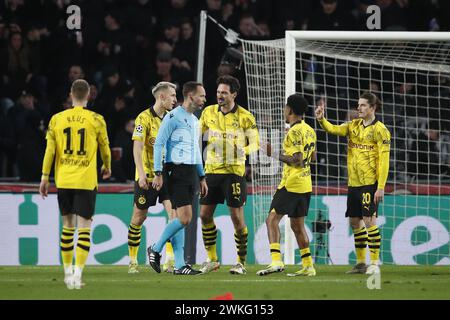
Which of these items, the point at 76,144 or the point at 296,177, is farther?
the point at 296,177

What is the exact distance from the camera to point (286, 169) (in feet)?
37.2

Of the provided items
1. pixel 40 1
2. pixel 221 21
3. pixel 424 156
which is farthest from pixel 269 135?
pixel 40 1

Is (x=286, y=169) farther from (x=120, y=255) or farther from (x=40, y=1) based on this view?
(x=40, y=1)

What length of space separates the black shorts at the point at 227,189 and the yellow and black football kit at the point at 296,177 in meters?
0.62

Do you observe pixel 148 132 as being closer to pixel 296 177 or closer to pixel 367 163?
pixel 296 177

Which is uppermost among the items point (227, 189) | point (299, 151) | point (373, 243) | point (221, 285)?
point (299, 151)

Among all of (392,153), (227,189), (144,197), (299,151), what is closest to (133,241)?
(144,197)

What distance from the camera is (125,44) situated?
17.4 m

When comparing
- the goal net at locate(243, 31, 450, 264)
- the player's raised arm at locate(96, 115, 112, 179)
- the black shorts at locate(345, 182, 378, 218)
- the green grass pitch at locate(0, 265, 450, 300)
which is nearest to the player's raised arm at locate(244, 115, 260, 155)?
the black shorts at locate(345, 182, 378, 218)

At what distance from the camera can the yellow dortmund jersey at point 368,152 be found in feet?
38.9

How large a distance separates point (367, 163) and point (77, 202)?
11.9 ft

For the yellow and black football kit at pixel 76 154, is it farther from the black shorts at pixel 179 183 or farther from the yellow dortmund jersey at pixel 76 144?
the black shorts at pixel 179 183

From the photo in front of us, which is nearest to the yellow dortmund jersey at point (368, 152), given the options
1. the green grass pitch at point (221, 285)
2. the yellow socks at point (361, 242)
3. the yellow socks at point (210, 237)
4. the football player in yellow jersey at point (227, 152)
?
the yellow socks at point (361, 242)

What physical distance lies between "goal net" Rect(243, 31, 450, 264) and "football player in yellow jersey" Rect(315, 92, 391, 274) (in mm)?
1452
